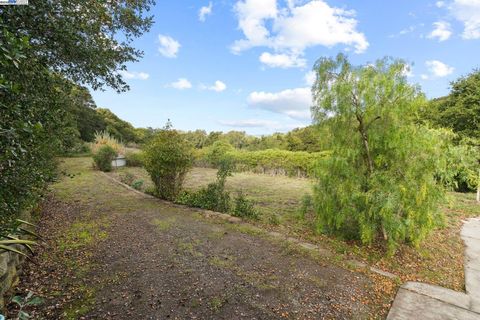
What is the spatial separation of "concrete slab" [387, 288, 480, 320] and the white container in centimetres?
1387

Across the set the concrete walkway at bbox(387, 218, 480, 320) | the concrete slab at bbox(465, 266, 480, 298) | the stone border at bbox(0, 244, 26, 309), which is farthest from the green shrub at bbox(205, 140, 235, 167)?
the concrete walkway at bbox(387, 218, 480, 320)

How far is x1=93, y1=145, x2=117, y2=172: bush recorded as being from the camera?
11.8 meters

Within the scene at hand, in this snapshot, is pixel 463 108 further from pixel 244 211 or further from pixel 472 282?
pixel 244 211

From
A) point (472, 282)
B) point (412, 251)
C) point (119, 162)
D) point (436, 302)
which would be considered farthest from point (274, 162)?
point (436, 302)

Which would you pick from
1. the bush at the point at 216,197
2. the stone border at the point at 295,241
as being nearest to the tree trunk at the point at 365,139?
the stone border at the point at 295,241

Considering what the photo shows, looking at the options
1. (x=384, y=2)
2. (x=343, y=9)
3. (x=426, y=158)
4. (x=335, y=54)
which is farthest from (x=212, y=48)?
(x=426, y=158)

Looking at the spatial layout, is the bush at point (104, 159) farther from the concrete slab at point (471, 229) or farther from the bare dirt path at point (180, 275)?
the concrete slab at point (471, 229)

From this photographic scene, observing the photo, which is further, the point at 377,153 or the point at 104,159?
the point at 104,159

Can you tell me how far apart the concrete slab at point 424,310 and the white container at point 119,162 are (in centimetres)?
1387

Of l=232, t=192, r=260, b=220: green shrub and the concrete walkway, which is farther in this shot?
l=232, t=192, r=260, b=220: green shrub

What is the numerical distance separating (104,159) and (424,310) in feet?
42.4

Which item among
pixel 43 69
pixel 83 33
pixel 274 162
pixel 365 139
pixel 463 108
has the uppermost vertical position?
pixel 463 108

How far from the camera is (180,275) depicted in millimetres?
2906

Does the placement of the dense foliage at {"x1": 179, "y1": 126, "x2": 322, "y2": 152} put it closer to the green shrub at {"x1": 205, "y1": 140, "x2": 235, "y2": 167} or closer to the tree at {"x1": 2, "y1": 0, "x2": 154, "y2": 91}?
the green shrub at {"x1": 205, "y1": 140, "x2": 235, "y2": 167}
